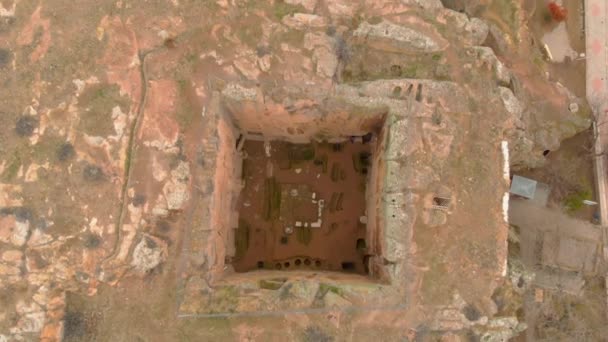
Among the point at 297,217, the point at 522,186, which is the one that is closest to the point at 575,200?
the point at 522,186

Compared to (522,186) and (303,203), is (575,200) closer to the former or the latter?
(522,186)

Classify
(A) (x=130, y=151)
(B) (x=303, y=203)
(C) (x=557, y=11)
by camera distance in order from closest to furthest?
(A) (x=130, y=151), (B) (x=303, y=203), (C) (x=557, y=11)

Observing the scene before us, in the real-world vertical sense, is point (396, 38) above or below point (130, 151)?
above

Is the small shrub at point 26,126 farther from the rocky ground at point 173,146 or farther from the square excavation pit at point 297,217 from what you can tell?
the square excavation pit at point 297,217

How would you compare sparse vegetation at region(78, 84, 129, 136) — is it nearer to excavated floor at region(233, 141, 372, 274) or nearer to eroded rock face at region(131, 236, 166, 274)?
eroded rock face at region(131, 236, 166, 274)

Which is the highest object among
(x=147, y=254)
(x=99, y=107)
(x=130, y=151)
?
(x=99, y=107)

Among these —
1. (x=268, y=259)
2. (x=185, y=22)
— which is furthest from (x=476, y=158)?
(x=185, y=22)

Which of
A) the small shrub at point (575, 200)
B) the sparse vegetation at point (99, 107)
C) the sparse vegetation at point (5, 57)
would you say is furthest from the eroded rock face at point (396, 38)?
the sparse vegetation at point (5, 57)
